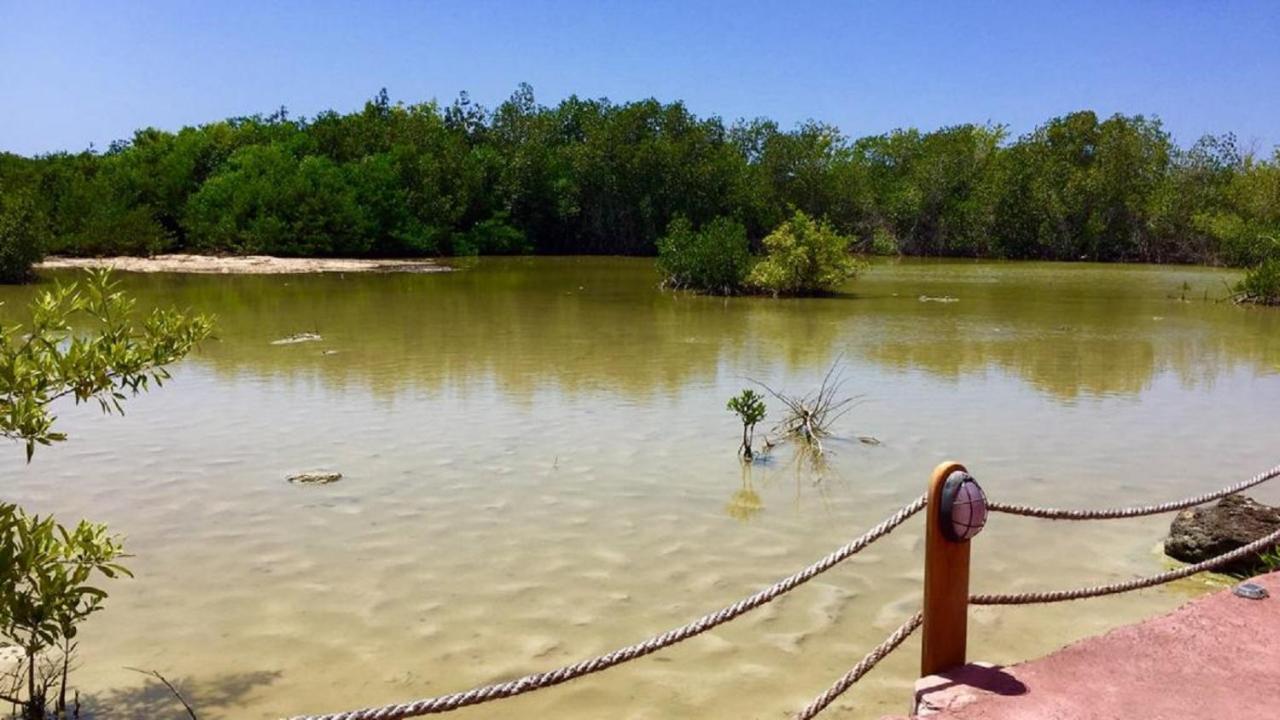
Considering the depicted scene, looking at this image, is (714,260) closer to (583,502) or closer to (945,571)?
(583,502)

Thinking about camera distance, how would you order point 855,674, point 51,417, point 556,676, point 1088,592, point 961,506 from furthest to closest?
1. point 1088,592
2. point 51,417
3. point 855,674
4. point 961,506
5. point 556,676

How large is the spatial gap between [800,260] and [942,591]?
23.1 meters

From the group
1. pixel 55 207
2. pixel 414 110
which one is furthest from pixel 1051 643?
pixel 414 110

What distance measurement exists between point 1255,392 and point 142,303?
72.9ft

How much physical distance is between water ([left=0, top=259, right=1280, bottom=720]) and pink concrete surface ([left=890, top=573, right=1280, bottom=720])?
0.78m

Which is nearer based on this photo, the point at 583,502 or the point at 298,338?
the point at 583,502

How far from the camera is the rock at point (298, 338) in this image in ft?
56.0

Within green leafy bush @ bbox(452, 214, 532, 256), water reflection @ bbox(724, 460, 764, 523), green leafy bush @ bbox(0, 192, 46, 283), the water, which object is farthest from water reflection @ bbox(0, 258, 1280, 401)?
green leafy bush @ bbox(452, 214, 532, 256)

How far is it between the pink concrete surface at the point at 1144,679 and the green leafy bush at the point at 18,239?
30.8 meters

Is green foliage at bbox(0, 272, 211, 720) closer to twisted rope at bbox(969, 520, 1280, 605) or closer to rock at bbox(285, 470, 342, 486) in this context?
twisted rope at bbox(969, 520, 1280, 605)

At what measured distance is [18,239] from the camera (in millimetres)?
28531

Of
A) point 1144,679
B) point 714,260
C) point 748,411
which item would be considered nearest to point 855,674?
point 1144,679

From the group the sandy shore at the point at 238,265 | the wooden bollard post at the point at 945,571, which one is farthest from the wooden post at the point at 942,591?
→ the sandy shore at the point at 238,265

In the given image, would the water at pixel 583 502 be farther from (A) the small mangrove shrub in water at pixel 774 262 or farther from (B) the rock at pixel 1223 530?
(A) the small mangrove shrub in water at pixel 774 262
